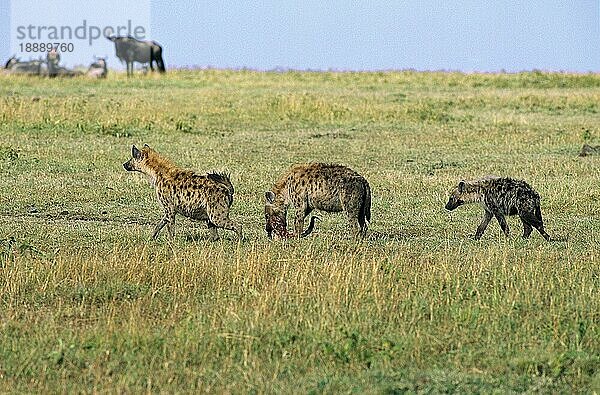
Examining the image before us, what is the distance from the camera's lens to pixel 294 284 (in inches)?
324

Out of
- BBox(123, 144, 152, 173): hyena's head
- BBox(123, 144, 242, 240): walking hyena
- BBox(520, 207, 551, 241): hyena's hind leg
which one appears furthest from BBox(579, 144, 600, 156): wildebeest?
BBox(123, 144, 152, 173): hyena's head

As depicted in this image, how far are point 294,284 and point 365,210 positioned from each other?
2893mm

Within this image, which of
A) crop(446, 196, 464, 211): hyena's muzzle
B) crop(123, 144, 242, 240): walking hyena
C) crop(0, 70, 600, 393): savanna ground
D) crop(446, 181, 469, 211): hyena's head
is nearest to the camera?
crop(0, 70, 600, 393): savanna ground

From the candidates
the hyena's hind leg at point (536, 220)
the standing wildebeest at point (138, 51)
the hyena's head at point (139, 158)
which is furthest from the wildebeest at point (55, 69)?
the hyena's hind leg at point (536, 220)

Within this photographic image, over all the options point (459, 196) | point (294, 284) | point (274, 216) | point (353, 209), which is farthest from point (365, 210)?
point (294, 284)

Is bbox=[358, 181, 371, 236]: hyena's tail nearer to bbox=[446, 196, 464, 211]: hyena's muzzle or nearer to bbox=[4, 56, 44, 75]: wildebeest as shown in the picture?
bbox=[446, 196, 464, 211]: hyena's muzzle

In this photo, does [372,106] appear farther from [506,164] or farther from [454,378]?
[454,378]

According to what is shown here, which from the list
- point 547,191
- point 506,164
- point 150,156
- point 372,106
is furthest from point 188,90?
point 150,156

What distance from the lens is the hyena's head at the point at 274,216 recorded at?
11.0 m

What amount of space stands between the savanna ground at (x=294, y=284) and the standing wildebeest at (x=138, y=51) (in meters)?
28.9

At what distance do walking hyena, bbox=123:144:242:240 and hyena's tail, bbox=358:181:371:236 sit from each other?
1216 millimetres

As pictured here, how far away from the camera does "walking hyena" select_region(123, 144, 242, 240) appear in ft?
34.9

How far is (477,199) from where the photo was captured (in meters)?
11.8

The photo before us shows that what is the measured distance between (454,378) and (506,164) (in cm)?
1174
